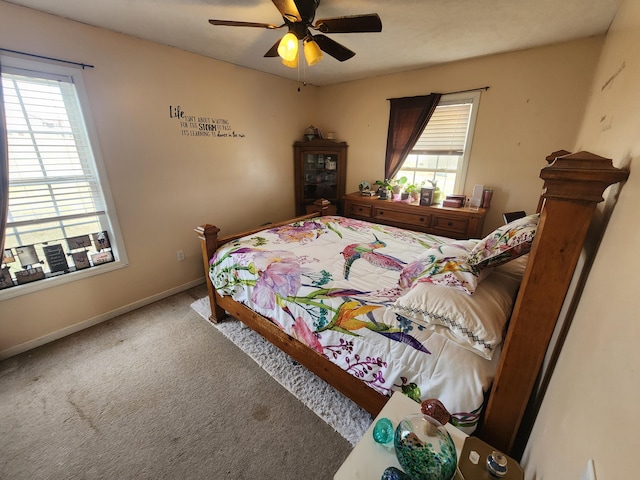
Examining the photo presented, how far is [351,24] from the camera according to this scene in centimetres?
157

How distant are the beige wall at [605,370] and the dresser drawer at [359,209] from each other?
259 cm

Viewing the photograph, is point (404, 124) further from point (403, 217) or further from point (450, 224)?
point (450, 224)

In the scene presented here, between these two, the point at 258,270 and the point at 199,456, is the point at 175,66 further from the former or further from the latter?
the point at 199,456

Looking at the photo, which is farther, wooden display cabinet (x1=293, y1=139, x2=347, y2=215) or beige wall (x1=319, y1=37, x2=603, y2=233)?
wooden display cabinet (x1=293, y1=139, x2=347, y2=215)

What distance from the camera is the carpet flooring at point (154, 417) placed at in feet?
A: 4.32

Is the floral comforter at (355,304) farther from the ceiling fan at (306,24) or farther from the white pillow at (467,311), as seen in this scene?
the ceiling fan at (306,24)

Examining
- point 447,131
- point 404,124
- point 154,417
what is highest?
point 404,124

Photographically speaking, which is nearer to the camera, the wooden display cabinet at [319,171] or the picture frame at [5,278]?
the picture frame at [5,278]

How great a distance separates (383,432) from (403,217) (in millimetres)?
2666

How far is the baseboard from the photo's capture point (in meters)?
2.03

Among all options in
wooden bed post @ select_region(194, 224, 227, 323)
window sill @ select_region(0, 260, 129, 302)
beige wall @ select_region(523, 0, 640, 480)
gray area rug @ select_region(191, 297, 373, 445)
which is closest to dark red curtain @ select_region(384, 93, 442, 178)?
beige wall @ select_region(523, 0, 640, 480)

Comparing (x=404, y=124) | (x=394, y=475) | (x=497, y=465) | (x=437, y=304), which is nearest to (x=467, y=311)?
(x=437, y=304)

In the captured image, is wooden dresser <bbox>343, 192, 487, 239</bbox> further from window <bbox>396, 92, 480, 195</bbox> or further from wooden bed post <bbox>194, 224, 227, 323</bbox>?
wooden bed post <bbox>194, 224, 227, 323</bbox>

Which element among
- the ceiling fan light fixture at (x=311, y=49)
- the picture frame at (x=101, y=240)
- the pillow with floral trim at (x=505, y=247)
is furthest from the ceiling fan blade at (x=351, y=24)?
the picture frame at (x=101, y=240)
